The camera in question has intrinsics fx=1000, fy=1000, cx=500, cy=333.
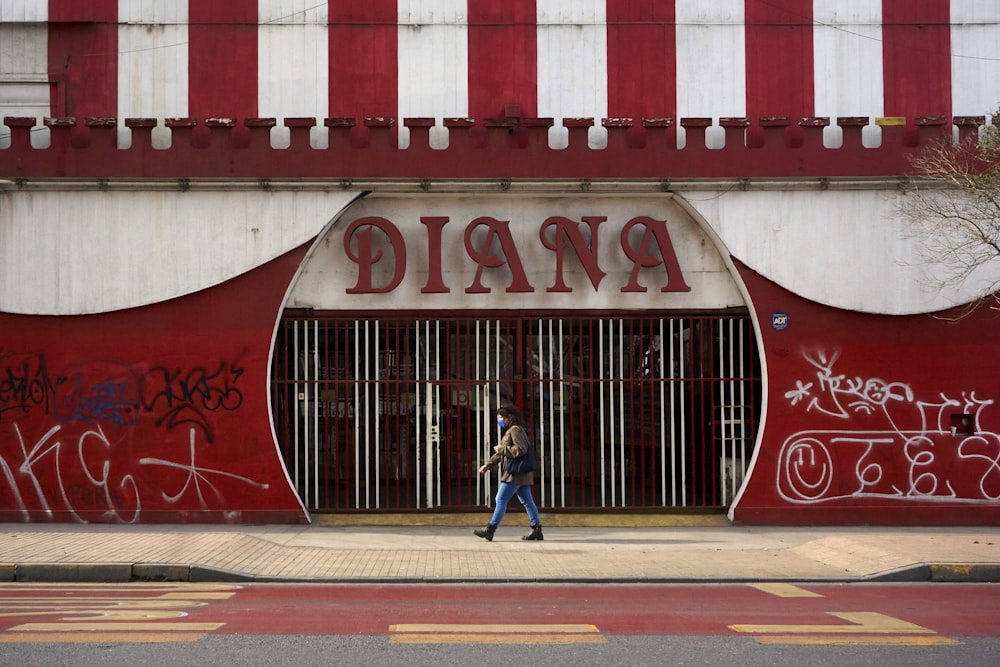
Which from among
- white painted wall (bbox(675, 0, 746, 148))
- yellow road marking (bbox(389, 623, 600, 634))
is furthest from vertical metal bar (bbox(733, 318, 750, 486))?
yellow road marking (bbox(389, 623, 600, 634))

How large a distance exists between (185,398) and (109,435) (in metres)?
1.07

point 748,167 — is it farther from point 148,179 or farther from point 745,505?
point 148,179

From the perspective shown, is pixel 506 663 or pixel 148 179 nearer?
pixel 506 663

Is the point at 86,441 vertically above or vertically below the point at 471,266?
below

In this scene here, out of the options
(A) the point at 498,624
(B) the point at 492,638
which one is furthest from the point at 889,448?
(B) the point at 492,638

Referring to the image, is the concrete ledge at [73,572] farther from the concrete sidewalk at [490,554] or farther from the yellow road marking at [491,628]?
the yellow road marking at [491,628]

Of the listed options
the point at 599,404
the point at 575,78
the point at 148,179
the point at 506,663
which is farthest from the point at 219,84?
the point at 506,663

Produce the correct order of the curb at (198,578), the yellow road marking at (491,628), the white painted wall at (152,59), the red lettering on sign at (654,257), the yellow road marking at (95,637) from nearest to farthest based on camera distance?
the yellow road marking at (95,637), the yellow road marking at (491,628), the curb at (198,578), the red lettering on sign at (654,257), the white painted wall at (152,59)

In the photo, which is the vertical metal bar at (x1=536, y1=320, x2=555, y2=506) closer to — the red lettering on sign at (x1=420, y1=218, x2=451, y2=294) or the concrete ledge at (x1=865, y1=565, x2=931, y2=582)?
the red lettering on sign at (x1=420, y1=218, x2=451, y2=294)

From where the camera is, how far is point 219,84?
1426cm

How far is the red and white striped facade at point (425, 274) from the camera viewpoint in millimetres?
12906

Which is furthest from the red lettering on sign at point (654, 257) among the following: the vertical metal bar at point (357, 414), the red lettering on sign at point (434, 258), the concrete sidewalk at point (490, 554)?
the vertical metal bar at point (357, 414)

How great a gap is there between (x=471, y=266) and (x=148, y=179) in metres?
4.35

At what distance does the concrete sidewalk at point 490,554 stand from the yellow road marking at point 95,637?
2.79m
